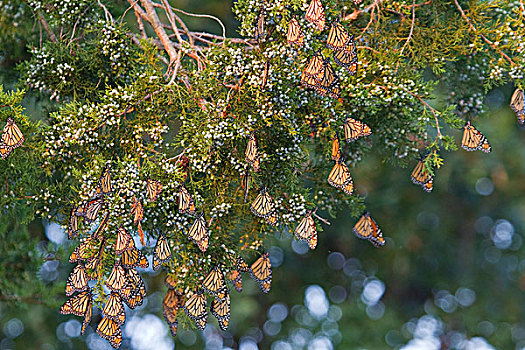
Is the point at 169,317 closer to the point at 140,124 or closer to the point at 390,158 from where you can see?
the point at 140,124

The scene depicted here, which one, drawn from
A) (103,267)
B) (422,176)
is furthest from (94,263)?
(422,176)

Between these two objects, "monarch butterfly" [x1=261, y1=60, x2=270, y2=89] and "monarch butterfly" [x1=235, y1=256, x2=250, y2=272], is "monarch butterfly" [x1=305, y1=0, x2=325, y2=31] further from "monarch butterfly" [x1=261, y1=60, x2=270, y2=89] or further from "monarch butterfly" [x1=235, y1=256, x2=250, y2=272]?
"monarch butterfly" [x1=235, y1=256, x2=250, y2=272]

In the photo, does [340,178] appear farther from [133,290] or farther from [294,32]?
[133,290]

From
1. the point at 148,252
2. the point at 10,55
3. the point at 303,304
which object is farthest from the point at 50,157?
the point at 303,304

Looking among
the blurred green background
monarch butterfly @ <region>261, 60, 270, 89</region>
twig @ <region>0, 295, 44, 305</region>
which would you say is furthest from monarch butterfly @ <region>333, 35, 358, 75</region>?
the blurred green background

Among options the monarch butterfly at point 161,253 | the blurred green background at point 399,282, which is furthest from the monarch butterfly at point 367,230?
the blurred green background at point 399,282

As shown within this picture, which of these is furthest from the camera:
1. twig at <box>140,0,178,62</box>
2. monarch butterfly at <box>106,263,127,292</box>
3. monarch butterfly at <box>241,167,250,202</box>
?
twig at <box>140,0,178,62</box>

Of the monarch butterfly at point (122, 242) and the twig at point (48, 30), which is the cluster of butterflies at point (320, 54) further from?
the twig at point (48, 30)

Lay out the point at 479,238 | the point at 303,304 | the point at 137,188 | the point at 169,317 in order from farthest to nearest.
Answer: the point at 479,238 < the point at 303,304 < the point at 169,317 < the point at 137,188
